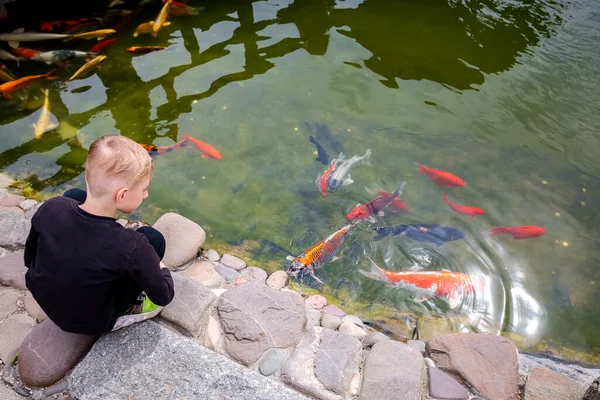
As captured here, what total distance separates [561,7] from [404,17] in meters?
3.35

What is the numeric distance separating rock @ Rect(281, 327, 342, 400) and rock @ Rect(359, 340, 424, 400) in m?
0.26

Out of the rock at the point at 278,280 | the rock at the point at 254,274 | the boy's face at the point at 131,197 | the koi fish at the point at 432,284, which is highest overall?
the boy's face at the point at 131,197

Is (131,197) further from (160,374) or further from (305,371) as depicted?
(305,371)

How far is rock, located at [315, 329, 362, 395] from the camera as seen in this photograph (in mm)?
2992

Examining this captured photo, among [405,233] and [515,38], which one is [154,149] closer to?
[405,233]

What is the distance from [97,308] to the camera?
255 cm

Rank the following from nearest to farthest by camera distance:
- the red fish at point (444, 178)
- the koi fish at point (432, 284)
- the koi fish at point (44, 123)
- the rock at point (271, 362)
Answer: the rock at point (271, 362), the koi fish at point (432, 284), the red fish at point (444, 178), the koi fish at point (44, 123)

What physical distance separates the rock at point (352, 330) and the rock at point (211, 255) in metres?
1.42

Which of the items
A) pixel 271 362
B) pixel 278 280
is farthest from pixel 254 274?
pixel 271 362

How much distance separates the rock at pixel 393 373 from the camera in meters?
2.95

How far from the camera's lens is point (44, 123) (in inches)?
232

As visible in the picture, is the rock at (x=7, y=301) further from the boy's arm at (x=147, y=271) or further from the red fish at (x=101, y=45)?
the red fish at (x=101, y=45)

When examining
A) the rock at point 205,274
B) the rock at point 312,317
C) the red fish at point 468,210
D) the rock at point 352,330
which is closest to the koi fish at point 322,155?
the red fish at point 468,210

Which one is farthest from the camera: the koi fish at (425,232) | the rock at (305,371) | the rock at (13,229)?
the koi fish at (425,232)
